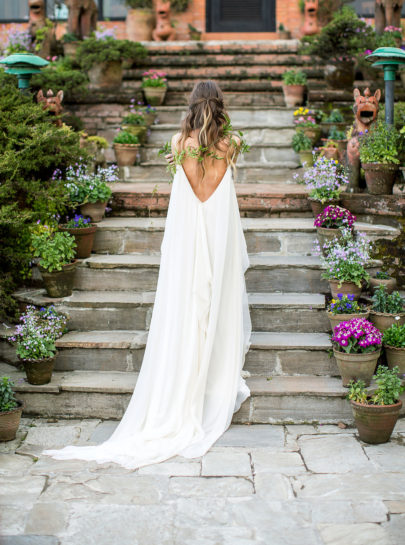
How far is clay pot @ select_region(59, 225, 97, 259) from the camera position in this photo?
6.28 meters

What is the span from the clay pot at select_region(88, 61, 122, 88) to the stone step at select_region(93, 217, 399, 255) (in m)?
4.14

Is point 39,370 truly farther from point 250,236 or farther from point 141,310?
point 250,236

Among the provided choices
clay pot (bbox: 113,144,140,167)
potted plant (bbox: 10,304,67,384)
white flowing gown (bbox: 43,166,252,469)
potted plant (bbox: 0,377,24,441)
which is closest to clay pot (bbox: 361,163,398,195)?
white flowing gown (bbox: 43,166,252,469)

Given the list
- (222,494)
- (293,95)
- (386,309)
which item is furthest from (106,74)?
(222,494)

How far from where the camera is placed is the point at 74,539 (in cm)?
356

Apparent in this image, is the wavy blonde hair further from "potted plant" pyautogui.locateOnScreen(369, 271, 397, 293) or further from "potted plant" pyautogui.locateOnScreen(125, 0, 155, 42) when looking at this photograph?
"potted plant" pyautogui.locateOnScreen(125, 0, 155, 42)

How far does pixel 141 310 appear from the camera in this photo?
232 inches

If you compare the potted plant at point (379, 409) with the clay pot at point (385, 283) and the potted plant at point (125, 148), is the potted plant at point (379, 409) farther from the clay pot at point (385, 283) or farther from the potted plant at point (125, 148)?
the potted plant at point (125, 148)

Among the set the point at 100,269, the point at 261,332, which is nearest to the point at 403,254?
the point at 261,332

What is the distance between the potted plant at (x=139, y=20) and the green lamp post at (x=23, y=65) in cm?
615

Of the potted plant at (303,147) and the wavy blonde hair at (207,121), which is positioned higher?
the wavy blonde hair at (207,121)

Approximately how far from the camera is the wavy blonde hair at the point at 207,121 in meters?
4.75

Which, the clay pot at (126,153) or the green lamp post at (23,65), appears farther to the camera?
the clay pot at (126,153)

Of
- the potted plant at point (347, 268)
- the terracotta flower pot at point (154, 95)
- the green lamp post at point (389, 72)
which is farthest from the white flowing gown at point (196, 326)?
the terracotta flower pot at point (154, 95)
